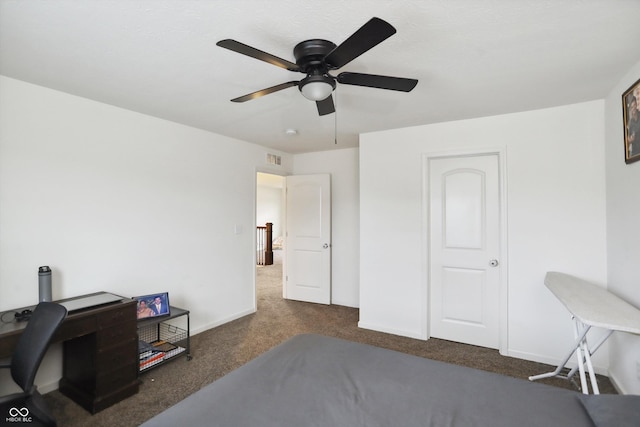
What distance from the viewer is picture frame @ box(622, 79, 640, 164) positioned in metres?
2.00

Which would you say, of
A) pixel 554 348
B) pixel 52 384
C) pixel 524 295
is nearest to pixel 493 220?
pixel 524 295

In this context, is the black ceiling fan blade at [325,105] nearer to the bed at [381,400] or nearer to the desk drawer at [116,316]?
the bed at [381,400]

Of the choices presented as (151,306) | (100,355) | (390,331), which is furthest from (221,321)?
(390,331)

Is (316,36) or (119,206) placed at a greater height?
(316,36)

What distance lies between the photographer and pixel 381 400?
1269 mm

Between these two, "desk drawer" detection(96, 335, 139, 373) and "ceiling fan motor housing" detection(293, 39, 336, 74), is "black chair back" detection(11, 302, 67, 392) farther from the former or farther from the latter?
"ceiling fan motor housing" detection(293, 39, 336, 74)

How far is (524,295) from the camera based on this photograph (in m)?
2.93

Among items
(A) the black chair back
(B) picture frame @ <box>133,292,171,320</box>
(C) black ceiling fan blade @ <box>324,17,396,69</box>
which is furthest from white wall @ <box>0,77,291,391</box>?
(C) black ceiling fan blade @ <box>324,17,396,69</box>

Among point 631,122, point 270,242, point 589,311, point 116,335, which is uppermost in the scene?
point 631,122

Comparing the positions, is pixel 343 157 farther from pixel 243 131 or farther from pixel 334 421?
pixel 334 421

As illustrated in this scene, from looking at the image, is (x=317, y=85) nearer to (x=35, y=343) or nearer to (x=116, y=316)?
(x=35, y=343)

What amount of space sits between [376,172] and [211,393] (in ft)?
9.55

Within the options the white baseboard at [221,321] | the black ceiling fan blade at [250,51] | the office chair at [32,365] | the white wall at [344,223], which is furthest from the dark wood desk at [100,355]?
the white wall at [344,223]

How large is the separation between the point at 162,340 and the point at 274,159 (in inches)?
110
